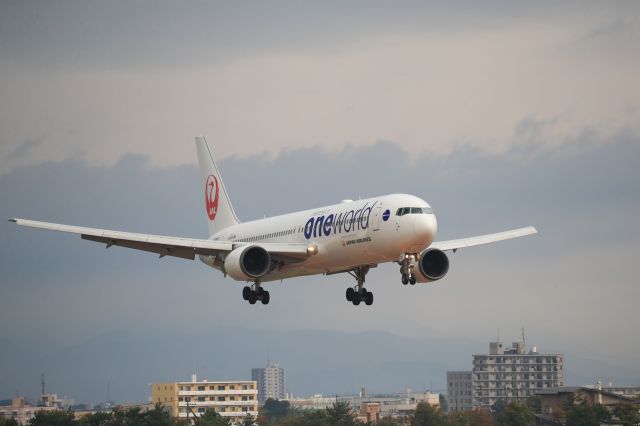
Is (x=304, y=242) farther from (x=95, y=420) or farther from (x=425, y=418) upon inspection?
(x=95, y=420)

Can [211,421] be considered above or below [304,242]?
below

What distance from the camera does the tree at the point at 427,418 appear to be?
131 metres

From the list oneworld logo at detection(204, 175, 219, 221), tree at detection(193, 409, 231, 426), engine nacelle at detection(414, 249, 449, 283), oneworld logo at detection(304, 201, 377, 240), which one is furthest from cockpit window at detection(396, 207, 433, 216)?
tree at detection(193, 409, 231, 426)

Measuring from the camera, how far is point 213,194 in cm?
10831

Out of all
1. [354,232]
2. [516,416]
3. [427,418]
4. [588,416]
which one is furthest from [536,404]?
[354,232]

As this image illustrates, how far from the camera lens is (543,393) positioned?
16062 centimetres

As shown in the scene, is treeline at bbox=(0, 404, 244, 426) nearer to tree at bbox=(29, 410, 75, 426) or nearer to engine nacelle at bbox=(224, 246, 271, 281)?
tree at bbox=(29, 410, 75, 426)

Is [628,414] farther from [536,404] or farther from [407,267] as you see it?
[407,267]

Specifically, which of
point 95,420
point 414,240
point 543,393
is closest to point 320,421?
point 95,420

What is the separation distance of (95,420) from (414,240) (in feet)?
253

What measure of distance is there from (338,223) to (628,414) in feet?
179

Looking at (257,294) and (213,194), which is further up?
(213,194)

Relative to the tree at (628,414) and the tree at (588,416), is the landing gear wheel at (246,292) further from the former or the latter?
the tree at (588,416)

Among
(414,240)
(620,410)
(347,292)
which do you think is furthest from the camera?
(620,410)
